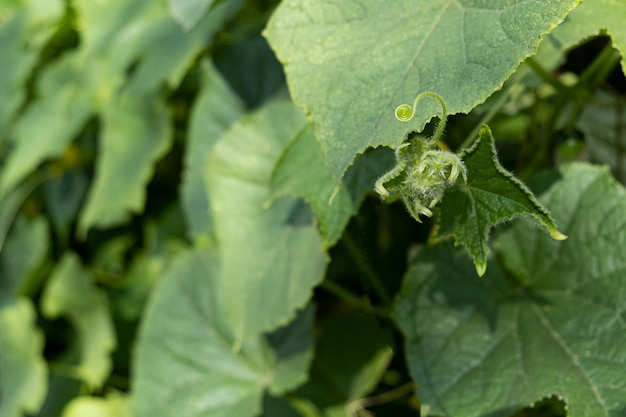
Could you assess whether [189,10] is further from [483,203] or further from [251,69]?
[483,203]

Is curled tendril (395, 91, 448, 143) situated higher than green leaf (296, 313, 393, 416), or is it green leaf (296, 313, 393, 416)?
curled tendril (395, 91, 448, 143)

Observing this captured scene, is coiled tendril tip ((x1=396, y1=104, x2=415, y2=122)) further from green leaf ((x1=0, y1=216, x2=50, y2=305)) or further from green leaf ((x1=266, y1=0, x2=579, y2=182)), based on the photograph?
green leaf ((x1=0, y1=216, x2=50, y2=305))

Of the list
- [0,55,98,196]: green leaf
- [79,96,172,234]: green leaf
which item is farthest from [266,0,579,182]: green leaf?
[0,55,98,196]: green leaf

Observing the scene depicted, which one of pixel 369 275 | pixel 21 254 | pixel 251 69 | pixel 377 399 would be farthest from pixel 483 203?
pixel 21 254

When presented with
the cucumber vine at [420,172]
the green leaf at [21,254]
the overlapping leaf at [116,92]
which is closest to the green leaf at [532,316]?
the cucumber vine at [420,172]

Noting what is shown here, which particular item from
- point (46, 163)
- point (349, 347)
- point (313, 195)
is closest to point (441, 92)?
point (313, 195)

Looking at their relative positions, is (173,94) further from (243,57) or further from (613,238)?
(613,238)

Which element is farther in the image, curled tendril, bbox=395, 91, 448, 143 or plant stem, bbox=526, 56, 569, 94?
plant stem, bbox=526, 56, 569, 94
